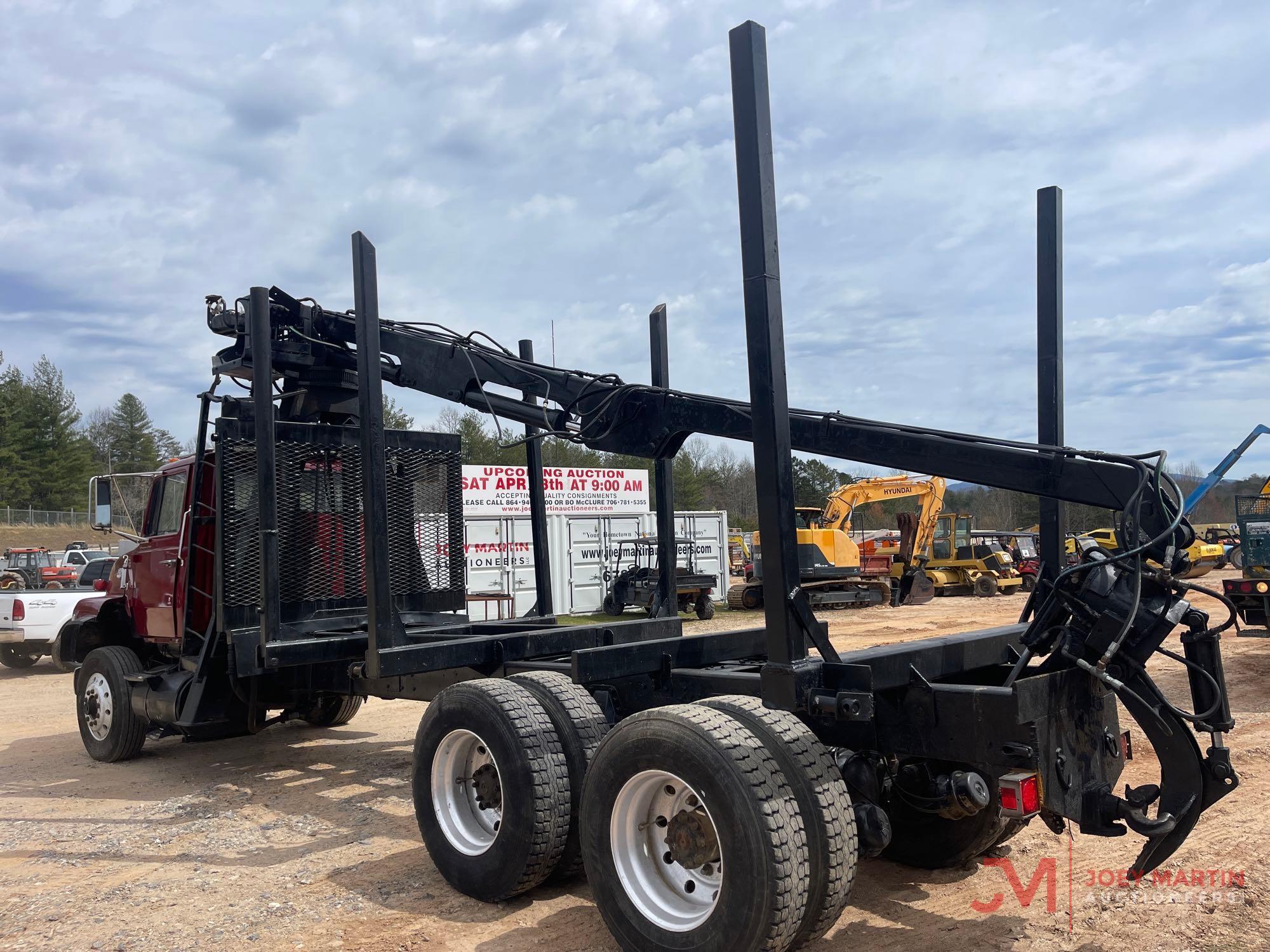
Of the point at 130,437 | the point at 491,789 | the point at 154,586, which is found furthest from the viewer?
the point at 130,437

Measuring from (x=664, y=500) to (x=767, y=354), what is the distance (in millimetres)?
3170

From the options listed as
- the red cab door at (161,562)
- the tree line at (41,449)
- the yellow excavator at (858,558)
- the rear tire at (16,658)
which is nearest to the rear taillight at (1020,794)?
the red cab door at (161,562)

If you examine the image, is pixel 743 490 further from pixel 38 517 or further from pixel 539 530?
pixel 539 530

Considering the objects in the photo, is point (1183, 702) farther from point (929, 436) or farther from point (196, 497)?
point (196, 497)

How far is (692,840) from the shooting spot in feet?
12.6

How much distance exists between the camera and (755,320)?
3975 millimetres

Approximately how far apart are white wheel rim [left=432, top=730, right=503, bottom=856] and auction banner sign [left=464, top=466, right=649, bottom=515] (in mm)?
16840

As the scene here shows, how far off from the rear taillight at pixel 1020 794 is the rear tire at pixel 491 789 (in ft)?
6.70

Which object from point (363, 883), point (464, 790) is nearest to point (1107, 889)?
point (464, 790)

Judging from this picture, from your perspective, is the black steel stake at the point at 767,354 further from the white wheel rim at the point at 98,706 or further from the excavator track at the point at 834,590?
the excavator track at the point at 834,590

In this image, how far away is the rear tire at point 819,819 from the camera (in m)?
3.58

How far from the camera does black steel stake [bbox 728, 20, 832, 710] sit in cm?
392

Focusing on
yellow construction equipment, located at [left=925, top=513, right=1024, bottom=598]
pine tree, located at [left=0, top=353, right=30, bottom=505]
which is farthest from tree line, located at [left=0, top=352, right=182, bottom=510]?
yellow construction equipment, located at [left=925, top=513, right=1024, bottom=598]

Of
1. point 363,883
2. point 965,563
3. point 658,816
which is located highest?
point 658,816
